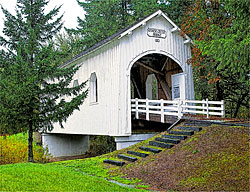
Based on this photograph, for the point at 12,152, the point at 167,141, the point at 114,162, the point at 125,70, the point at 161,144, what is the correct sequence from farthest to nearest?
the point at 125,70 → the point at 12,152 → the point at 167,141 → the point at 161,144 → the point at 114,162

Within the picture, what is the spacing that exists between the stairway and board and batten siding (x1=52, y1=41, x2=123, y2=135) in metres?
2.62

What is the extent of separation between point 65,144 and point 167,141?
44.8ft

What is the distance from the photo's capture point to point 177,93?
16547 millimetres

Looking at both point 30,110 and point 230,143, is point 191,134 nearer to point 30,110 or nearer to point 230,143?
point 230,143

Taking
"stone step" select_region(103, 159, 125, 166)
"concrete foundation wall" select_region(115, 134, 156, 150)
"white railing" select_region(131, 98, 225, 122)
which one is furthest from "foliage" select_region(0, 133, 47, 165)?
"white railing" select_region(131, 98, 225, 122)

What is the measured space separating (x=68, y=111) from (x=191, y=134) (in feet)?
17.1

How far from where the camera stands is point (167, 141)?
448 inches

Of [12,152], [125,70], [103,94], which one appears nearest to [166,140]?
[125,70]

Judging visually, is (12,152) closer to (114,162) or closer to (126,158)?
(114,162)

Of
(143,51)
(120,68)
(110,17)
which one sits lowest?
(120,68)

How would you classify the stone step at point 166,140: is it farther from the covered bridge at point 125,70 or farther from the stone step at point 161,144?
the covered bridge at point 125,70

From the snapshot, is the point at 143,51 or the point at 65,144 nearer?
the point at 143,51

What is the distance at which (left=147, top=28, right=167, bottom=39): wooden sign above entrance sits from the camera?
A: 49.1 feet

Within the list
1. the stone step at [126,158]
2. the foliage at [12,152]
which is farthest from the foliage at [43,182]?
the foliage at [12,152]
